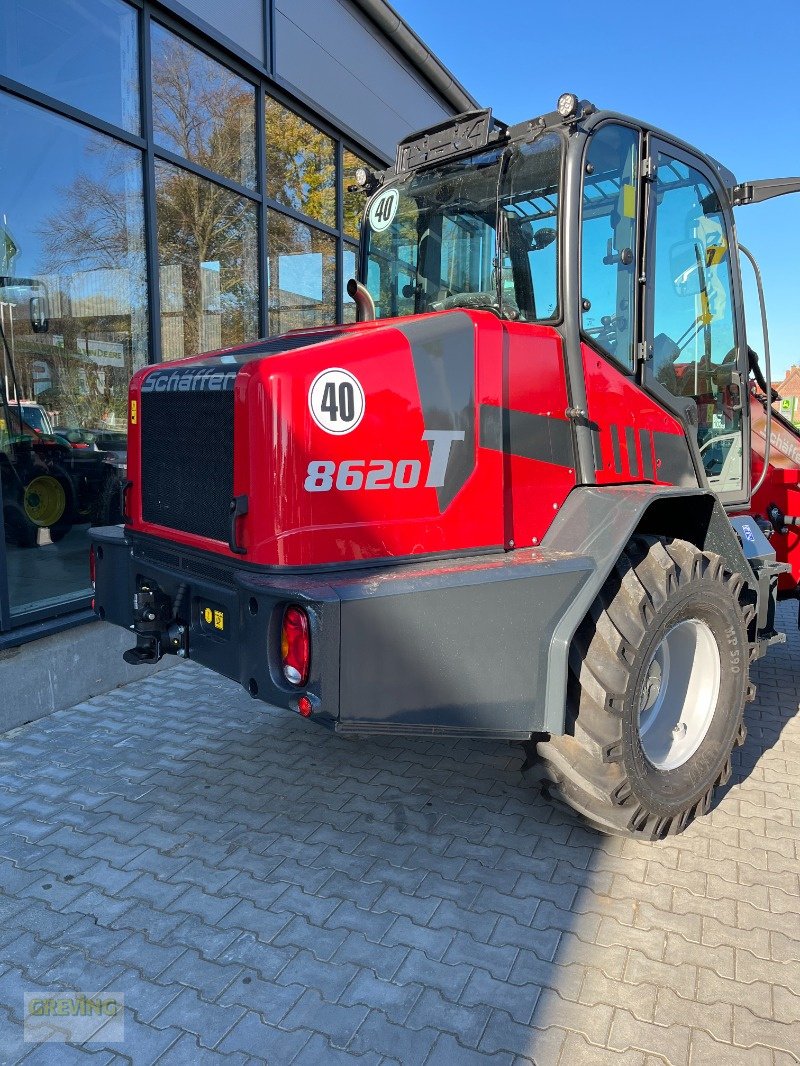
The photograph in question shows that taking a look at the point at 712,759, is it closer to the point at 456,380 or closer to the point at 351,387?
the point at 456,380

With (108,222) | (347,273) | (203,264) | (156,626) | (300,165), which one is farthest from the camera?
(347,273)

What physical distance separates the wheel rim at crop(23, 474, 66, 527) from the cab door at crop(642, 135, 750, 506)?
3577 mm

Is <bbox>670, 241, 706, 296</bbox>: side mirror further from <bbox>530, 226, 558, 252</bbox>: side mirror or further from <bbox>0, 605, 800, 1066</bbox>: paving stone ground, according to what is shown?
<bbox>0, 605, 800, 1066</bbox>: paving stone ground

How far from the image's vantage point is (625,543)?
2814 millimetres

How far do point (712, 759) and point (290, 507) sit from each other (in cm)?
206

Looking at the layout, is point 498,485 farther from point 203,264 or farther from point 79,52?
point 203,264

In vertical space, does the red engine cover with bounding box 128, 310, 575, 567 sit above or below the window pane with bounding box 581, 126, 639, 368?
below

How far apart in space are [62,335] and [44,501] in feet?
3.60

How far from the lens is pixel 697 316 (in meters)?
3.64

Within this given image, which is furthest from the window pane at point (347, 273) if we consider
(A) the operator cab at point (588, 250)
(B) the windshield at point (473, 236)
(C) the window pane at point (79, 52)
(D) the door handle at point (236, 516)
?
(D) the door handle at point (236, 516)

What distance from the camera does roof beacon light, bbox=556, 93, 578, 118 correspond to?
2.92m

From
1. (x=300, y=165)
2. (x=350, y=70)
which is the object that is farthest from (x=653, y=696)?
(x=350, y=70)

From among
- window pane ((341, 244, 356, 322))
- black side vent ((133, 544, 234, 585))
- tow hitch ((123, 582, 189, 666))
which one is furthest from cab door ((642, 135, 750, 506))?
window pane ((341, 244, 356, 322))

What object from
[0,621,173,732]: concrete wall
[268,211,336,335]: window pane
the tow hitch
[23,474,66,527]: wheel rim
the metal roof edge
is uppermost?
the metal roof edge
